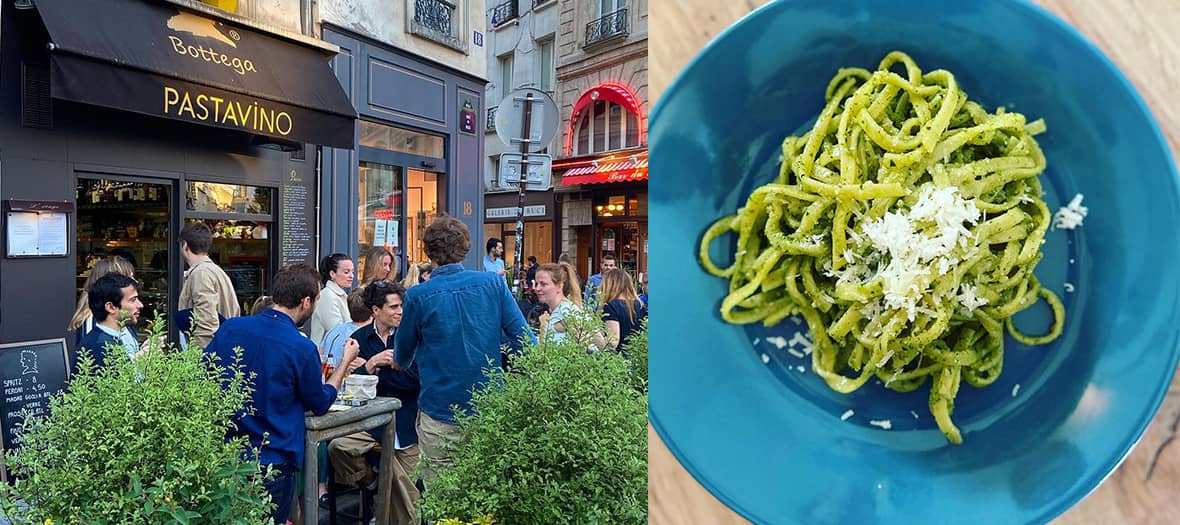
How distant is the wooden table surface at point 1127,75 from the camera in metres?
1.14

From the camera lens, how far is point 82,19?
6094mm

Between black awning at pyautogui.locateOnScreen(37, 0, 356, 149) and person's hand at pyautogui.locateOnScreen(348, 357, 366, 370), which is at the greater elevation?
black awning at pyautogui.locateOnScreen(37, 0, 356, 149)

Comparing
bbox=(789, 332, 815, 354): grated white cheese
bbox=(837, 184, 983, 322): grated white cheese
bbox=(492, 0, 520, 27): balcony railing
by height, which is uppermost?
bbox=(492, 0, 520, 27): balcony railing

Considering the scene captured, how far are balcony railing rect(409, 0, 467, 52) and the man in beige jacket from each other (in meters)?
5.61

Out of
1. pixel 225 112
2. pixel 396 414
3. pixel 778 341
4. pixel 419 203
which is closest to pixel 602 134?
pixel 419 203

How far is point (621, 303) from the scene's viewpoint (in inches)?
210

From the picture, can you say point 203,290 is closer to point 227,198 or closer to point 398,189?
point 227,198

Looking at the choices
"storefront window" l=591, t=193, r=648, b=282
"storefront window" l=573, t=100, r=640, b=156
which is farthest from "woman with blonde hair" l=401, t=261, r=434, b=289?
"storefront window" l=573, t=100, r=640, b=156

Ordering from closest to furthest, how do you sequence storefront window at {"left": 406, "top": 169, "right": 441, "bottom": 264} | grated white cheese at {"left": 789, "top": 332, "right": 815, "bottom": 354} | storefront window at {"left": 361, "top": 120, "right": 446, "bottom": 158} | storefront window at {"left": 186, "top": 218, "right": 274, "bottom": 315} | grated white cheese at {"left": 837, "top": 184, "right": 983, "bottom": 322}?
grated white cheese at {"left": 837, "top": 184, "right": 983, "bottom": 322}
grated white cheese at {"left": 789, "top": 332, "right": 815, "bottom": 354}
storefront window at {"left": 186, "top": 218, "right": 274, "bottom": 315}
storefront window at {"left": 361, "top": 120, "right": 446, "bottom": 158}
storefront window at {"left": 406, "top": 169, "right": 441, "bottom": 264}

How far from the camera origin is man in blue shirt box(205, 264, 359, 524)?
10.5 ft

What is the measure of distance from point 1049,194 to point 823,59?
0.43 metres

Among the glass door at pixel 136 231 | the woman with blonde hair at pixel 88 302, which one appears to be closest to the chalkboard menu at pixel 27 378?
the woman with blonde hair at pixel 88 302

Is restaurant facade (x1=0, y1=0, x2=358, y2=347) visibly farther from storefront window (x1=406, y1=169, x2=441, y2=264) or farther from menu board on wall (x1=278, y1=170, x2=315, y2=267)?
storefront window (x1=406, y1=169, x2=441, y2=264)

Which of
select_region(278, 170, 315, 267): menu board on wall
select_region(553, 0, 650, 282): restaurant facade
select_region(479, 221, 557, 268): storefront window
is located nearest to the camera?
select_region(278, 170, 315, 267): menu board on wall
